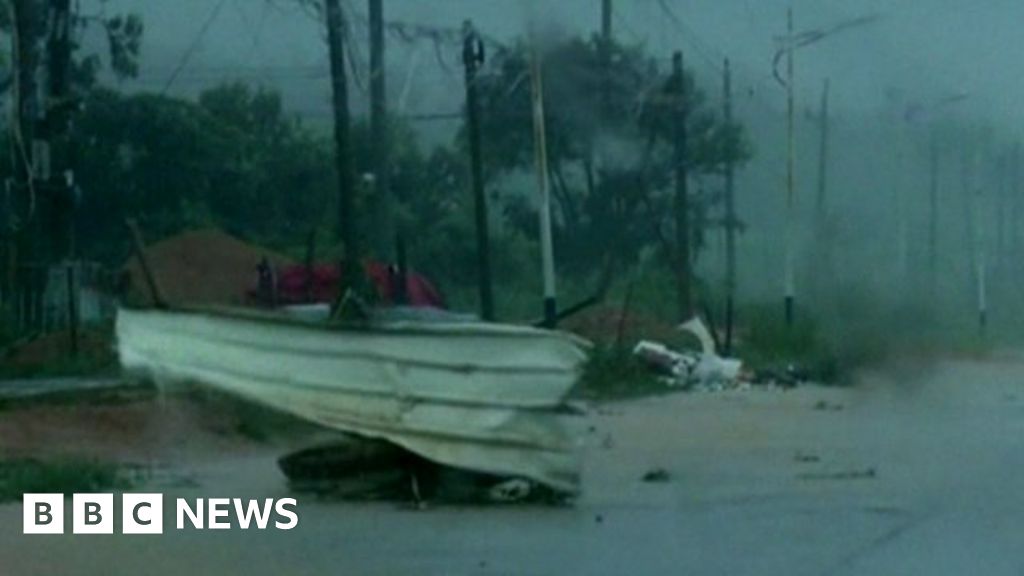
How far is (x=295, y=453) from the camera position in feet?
70.0

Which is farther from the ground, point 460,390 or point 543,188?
point 543,188

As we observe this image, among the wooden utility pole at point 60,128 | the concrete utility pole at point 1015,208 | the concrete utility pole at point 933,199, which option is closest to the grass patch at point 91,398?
the wooden utility pole at point 60,128

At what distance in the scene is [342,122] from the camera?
32.2 meters

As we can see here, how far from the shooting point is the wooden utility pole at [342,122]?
1254 inches

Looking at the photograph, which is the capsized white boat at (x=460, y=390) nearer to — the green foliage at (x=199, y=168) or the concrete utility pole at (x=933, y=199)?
the green foliage at (x=199, y=168)

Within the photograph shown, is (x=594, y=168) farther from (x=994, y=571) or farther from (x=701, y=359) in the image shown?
(x=994, y=571)

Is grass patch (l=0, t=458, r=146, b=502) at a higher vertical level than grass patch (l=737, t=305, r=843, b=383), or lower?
higher

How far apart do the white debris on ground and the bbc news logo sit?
23547 mm

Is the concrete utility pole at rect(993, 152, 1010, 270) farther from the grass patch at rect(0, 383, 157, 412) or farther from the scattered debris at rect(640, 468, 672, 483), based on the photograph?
the scattered debris at rect(640, 468, 672, 483)

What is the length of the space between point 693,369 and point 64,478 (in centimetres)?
2458

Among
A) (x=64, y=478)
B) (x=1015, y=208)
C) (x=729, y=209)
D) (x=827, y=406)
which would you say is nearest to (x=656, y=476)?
(x=64, y=478)

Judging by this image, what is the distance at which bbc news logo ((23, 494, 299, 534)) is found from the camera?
17.8m

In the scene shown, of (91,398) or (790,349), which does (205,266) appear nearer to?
(790,349)

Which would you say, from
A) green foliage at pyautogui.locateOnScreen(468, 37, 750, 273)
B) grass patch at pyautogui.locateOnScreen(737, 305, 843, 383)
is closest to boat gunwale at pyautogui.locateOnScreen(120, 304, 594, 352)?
grass patch at pyautogui.locateOnScreen(737, 305, 843, 383)
